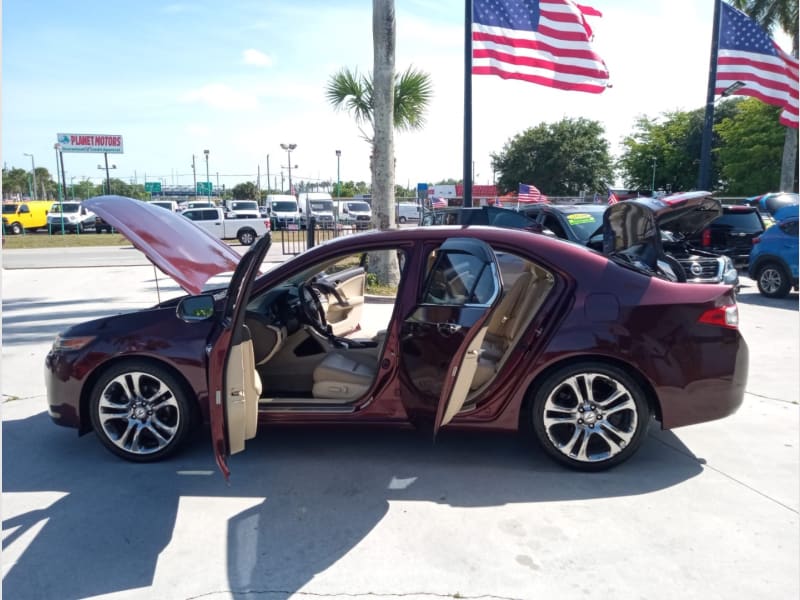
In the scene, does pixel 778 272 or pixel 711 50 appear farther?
pixel 711 50

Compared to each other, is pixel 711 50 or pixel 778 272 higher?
pixel 711 50

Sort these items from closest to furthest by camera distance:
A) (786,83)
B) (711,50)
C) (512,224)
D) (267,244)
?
1. (267,244)
2. (512,224)
3. (786,83)
4. (711,50)

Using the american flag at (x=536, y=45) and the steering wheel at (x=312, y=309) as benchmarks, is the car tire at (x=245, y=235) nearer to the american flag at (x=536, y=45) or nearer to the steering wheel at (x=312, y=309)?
the american flag at (x=536, y=45)

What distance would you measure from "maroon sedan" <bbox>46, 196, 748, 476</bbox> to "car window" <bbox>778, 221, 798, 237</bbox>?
8336 millimetres

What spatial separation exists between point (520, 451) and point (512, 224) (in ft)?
21.2

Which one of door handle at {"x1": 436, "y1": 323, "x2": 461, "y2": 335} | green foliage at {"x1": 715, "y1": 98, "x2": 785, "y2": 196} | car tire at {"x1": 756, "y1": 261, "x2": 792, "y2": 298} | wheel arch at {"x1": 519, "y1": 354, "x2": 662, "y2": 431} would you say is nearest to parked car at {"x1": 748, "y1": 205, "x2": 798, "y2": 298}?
car tire at {"x1": 756, "y1": 261, "x2": 792, "y2": 298}

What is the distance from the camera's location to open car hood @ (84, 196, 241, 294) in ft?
14.9

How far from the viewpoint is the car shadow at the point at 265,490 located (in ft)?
9.80

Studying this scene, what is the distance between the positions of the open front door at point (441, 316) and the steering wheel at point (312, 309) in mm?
1109

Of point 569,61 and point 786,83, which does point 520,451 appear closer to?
point 569,61

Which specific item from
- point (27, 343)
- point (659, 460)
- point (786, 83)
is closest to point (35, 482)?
point (659, 460)

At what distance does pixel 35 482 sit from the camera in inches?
153

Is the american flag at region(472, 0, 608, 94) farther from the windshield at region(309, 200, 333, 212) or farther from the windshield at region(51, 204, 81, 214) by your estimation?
the windshield at region(51, 204, 81, 214)

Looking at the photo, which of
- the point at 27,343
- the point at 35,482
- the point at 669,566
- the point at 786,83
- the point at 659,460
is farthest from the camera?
the point at 786,83
